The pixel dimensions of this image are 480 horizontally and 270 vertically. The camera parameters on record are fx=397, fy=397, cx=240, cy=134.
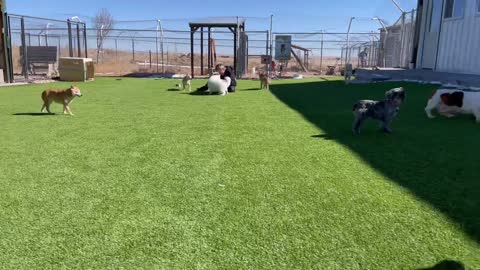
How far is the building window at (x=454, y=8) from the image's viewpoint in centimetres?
1254

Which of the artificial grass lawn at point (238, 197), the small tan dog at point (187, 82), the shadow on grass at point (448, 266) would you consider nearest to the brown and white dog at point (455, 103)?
the artificial grass lawn at point (238, 197)

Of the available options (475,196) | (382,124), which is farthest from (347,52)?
(475,196)

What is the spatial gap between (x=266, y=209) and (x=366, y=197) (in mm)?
836

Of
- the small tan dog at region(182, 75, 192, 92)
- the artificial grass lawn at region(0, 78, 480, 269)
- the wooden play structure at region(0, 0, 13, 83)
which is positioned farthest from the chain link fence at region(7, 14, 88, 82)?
the artificial grass lawn at region(0, 78, 480, 269)

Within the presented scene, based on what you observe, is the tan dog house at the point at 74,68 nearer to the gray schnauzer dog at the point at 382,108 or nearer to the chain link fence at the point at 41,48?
the chain link fence at the point at 41,48

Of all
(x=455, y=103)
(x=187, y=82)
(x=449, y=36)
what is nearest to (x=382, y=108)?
(x=455, y=103)

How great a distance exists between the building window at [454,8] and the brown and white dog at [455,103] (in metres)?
7.33

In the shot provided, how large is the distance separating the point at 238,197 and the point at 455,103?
5121 mm

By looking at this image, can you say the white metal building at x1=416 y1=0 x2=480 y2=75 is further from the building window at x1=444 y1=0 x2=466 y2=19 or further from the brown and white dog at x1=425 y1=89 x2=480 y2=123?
the brown and white dog at x1=425 y1=89 x2=480 y2=123

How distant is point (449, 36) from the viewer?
43.0 feet

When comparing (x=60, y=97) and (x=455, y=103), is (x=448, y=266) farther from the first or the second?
(x=60, y=97)

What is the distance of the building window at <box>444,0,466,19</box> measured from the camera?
12.5m

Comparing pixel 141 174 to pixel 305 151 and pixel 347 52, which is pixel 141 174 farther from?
pixel 347 52

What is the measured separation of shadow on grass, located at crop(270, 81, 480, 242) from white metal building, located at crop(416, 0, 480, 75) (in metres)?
5.35
